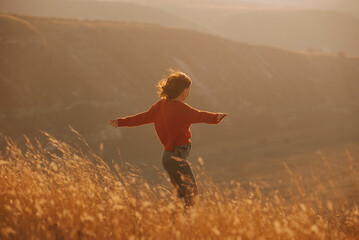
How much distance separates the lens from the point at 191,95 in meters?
38.5

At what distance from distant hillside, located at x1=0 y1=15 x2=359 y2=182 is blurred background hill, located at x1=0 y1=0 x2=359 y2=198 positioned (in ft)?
0.34

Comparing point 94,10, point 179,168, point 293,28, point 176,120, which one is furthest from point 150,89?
point 94,10

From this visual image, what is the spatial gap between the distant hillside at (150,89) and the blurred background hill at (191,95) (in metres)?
0.10

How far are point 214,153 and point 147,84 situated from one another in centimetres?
1203

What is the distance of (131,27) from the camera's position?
49.5m

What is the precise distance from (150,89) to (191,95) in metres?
4.13

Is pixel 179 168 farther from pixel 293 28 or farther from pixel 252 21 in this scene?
pixel 293 28

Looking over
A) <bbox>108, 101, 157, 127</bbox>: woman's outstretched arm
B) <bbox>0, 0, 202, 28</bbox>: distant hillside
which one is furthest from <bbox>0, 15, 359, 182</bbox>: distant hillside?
<bbox>0, 0, 202, 28</bbox>: distant hillside

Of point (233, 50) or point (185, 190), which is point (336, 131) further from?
point (185, 190)

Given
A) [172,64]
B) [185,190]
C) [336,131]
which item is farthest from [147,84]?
[185,190]

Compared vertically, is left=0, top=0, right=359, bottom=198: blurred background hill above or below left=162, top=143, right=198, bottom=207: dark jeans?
below

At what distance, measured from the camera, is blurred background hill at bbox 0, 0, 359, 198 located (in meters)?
27.5

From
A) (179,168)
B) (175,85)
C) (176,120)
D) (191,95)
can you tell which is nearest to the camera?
(179,168)

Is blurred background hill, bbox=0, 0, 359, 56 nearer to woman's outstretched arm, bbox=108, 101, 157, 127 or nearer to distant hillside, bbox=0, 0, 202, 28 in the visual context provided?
distant hillside, bbox=0, 0, 202, 28
